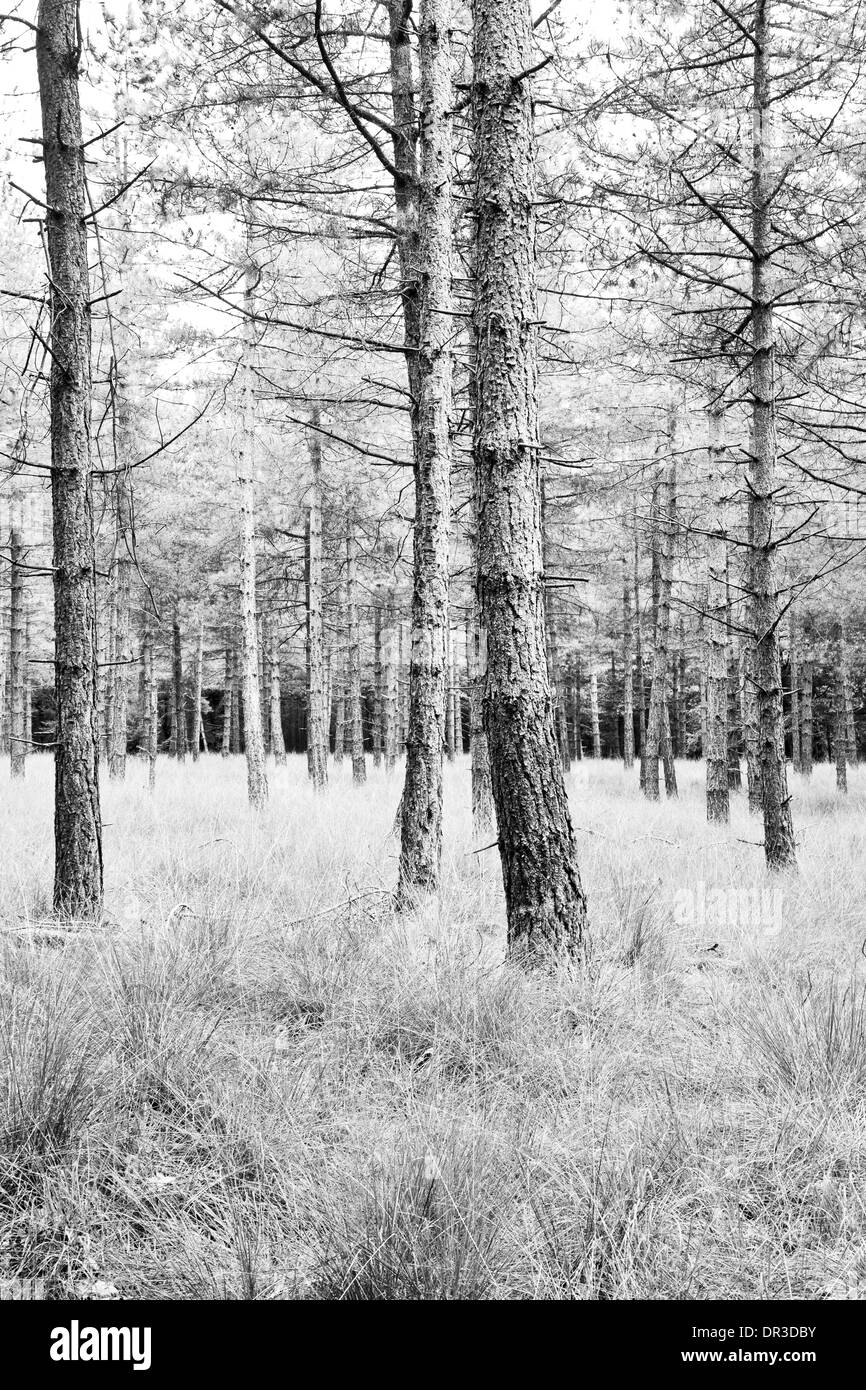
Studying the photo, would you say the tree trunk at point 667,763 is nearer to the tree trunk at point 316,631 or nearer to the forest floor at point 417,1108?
the tree trunk at point 316,631

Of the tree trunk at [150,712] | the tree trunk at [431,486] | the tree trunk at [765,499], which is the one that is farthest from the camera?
the tree trunk at [150,712]

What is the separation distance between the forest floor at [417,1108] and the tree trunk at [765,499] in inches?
93.3

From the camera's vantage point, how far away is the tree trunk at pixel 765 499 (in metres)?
7.05

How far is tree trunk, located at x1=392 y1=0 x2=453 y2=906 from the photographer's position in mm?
5266

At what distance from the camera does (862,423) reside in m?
12.1

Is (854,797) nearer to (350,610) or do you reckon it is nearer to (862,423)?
(862,423)

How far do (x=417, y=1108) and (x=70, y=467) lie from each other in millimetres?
4247

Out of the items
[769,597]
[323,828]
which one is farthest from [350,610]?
[769,597]

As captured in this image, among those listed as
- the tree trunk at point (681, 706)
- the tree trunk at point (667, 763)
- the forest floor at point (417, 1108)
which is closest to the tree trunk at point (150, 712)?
the forest floor at point (417, 1108)

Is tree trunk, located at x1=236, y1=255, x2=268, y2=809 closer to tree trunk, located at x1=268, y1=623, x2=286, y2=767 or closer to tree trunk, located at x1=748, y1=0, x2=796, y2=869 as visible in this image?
tree trunk, located at x1=748, y1=0, x2=796, y2=869

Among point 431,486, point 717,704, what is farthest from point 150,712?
point 431,486

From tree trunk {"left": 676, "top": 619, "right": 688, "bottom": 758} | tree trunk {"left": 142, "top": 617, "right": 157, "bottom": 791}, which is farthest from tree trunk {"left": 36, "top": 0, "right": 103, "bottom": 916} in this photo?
tree trunk {"left": 676, "top": 619, "right": 688, "bottom": 758}

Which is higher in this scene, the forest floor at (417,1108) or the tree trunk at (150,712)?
the tree trunk at (150,712)

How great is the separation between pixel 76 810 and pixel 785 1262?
429 cm
